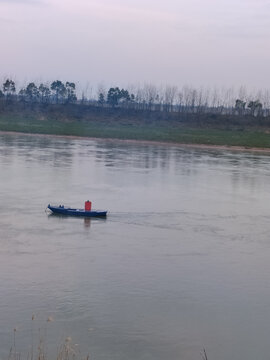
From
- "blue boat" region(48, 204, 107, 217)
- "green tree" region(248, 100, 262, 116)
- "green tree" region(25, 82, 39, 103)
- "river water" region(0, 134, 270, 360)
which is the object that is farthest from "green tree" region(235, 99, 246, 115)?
"blue boat" region(48, 204, 107, 217)

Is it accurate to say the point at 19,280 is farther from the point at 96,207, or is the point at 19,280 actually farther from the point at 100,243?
the point at 96,207

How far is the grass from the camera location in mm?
41688

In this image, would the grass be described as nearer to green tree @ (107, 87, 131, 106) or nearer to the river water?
green tree @ (107, 87, 131, 106)

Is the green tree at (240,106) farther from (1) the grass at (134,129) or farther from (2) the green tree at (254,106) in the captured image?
(1) the grass at (134,129)

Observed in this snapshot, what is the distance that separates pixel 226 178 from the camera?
23.4m

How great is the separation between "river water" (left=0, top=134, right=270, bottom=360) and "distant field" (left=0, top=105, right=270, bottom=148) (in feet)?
66.0

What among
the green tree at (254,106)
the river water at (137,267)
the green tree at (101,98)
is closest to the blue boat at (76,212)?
the river water at (137,267)

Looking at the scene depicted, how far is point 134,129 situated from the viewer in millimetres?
46688

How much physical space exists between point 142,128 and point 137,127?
76 cm

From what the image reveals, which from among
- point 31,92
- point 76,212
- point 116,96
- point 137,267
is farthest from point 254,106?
point 137,267

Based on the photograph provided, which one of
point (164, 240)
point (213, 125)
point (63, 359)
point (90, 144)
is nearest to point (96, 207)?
point (164, 240)

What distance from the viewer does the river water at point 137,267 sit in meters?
8.05

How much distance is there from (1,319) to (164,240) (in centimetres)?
546

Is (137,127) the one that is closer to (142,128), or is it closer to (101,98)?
(142,128)
